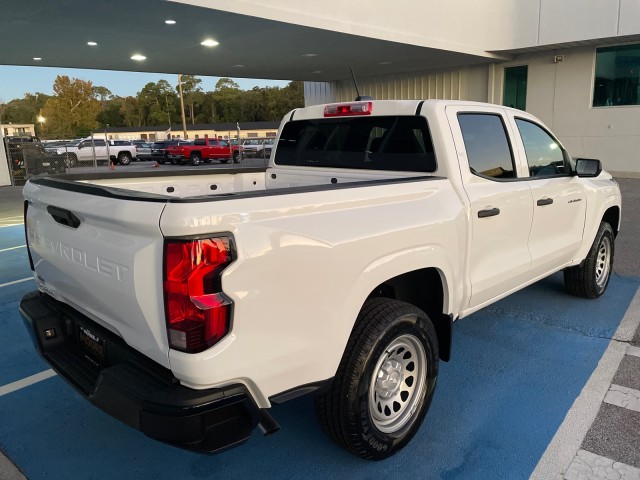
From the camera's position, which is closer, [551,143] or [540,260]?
[540,260]

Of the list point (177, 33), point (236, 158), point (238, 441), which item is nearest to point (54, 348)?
point (238, 441)

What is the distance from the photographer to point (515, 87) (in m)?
20.0

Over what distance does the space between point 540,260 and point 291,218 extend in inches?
107

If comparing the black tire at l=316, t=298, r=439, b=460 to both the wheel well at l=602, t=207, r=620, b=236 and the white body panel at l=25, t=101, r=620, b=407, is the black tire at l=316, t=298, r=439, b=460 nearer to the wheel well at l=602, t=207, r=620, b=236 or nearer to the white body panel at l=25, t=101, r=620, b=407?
the white body panel at l=25, t=101, r=620, b=407

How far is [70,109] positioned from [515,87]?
3204 inches

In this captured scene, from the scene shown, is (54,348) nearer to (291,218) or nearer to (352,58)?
(291,218)

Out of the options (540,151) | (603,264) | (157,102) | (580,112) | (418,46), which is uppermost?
(157,102)

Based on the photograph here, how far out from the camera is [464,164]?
3.31 metres

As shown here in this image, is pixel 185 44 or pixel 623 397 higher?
pixel 185 44

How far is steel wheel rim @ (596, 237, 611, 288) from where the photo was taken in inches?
208

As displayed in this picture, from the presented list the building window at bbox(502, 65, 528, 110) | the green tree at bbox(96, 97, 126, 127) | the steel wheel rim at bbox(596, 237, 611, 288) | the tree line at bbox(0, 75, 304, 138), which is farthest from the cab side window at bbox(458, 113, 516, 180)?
the green tree at bbox(96, 97, 126, 127)

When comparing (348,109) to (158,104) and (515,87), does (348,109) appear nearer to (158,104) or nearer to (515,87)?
(515,87)

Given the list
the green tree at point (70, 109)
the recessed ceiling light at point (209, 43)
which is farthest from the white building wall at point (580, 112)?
the green tree at point (70, 109)

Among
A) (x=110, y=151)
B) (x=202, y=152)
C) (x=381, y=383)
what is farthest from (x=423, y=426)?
(x=110, y=151)
